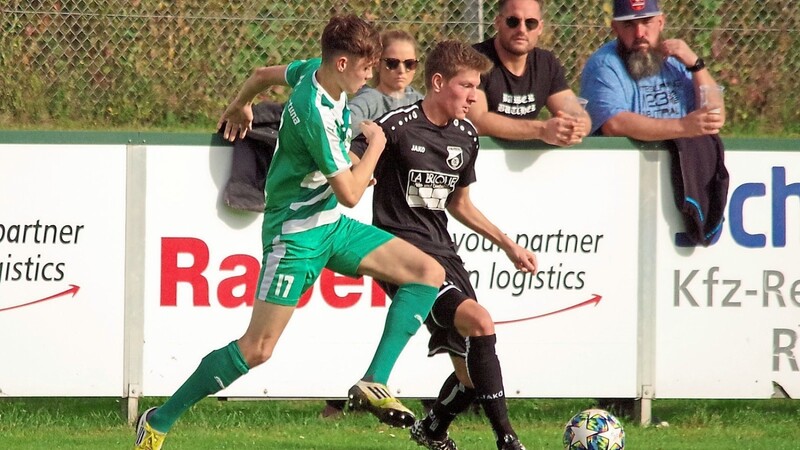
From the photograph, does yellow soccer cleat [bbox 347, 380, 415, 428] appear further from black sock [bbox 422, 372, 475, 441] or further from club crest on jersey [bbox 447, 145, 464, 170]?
club crest on jersey [bbox 447, 145, 464, 170]

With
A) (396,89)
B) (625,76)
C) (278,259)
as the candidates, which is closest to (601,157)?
(625,76)

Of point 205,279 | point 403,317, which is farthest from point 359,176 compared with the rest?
point 205,279

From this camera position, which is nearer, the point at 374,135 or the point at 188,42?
the point at 374,135

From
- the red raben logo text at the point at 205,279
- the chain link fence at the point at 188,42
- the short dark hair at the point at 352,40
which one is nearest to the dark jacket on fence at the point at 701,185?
the red raben logo text at the point at 205,279

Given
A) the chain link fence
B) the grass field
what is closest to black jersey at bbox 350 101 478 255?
the grass field

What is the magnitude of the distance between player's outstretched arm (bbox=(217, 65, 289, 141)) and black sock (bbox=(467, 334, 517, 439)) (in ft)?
5.49

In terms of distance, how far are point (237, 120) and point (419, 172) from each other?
3.45 ft

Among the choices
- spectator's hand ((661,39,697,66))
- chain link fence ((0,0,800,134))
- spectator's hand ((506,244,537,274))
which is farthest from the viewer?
chain link fence ((0,0,800,134))

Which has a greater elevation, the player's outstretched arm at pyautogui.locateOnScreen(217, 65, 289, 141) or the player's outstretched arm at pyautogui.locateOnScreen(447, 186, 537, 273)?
the player's outstretched arm at pyautogui.locateOnScreen(217, 65, 289, 141)

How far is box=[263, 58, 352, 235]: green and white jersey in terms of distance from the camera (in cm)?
652

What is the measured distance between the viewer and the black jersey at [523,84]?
29.0ft

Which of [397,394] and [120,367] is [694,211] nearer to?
[397,394]

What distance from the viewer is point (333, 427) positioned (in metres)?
8.45

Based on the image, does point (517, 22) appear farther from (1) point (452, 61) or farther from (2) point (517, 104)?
(1) point (452, 61)
